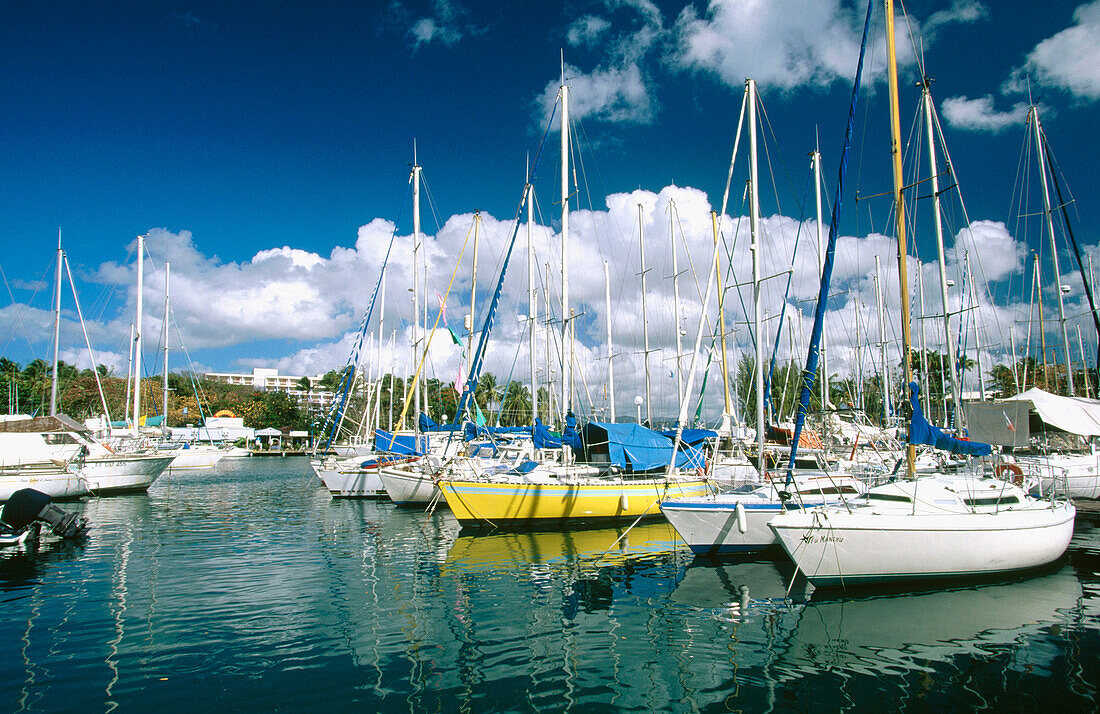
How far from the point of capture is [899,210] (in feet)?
55.0

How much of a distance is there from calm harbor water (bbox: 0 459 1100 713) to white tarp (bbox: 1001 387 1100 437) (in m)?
5.06

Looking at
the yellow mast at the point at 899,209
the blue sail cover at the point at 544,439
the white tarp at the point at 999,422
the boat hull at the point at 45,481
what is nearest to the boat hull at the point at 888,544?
the yellow mast at the point at 899,209

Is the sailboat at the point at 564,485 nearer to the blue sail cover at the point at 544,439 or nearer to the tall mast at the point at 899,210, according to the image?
the blue sail cover at the point at 544,439

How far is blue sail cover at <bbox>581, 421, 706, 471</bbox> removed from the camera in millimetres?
24375

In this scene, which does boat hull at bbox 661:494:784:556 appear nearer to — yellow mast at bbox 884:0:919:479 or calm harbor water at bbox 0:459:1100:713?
calm harbor water at bbox 0:459:1100:713

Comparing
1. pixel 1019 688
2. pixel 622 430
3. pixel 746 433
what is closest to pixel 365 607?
pixel 1019 688

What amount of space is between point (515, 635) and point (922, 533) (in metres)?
9.25

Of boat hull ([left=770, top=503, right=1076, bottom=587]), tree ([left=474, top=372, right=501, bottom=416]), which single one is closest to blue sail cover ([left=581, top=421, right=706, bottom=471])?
boat hull ([left=770, top=503, right=1076, bottom=587])

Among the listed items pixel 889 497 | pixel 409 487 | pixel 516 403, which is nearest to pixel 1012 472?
pixel 889 497

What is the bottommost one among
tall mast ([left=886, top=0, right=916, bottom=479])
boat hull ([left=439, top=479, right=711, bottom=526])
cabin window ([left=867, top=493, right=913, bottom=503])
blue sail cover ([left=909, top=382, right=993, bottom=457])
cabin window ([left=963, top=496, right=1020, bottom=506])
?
boat hull ([left=439, top=479, right=711, bottom=526])

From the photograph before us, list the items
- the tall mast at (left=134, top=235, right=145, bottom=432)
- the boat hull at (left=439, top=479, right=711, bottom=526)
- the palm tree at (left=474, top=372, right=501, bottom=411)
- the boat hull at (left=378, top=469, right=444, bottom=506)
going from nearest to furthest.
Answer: the boat hull at (left=439, top=479, right=711, bottom=526), the boat hull at (left=378, top=469, right=444, bottom=506), the tall mast at (left=134, top=235, right=145, bottom=432), the palm tree at (left=474, top=372, right=501, bottom=411)

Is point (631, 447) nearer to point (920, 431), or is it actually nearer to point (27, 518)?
point (920, 431)

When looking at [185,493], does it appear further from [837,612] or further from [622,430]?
[837,612]

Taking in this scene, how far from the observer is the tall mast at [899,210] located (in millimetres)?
16109
